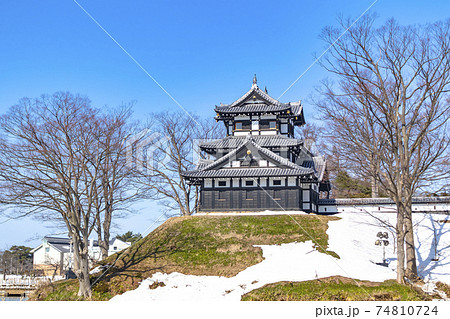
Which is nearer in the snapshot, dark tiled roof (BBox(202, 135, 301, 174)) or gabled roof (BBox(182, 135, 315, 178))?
gabled roof (BBox(182, 135, 315, 178))

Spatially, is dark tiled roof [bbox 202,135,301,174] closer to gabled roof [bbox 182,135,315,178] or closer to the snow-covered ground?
gabled roof [bbox 182,135,315,178]

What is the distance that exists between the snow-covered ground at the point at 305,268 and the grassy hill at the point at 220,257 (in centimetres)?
65

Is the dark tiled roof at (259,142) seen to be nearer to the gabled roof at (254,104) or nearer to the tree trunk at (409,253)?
the gabled roof at (254,104)

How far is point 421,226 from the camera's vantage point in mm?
35094

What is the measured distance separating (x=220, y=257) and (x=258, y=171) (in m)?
10.9

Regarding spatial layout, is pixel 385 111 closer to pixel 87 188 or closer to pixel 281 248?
pixel 281 248

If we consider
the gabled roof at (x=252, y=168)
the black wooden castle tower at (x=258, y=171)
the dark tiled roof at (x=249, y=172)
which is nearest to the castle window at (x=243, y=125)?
the black wooden castle tower at (x=258, y=171)

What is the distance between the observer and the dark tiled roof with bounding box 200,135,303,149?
126 feet

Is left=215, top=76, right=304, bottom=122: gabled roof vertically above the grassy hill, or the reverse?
left=215, top=76, right=304, bottom=122: gabled roof

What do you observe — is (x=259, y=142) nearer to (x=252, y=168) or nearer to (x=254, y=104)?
(x=252, y=168)

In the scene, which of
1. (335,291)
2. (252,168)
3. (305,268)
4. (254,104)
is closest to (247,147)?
(252,168)

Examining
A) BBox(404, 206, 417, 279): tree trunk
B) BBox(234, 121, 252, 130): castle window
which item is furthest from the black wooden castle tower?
BBox(404, 206, 417, 279): tree trunk

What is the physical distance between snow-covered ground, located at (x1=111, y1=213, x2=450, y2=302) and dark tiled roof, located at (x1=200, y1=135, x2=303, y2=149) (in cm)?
969

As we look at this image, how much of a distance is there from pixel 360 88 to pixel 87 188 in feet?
52.4
